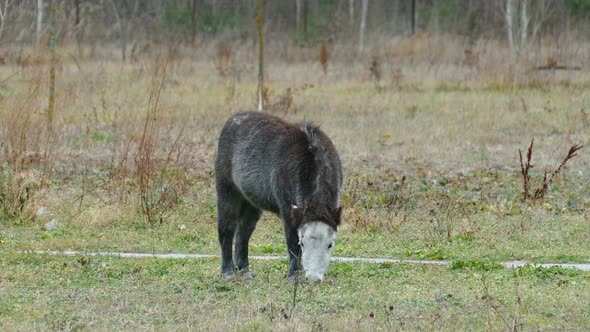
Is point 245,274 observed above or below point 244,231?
below

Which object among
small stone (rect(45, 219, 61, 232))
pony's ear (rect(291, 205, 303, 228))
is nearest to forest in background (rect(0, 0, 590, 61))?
small stone (rect(45, 219, 61, 232))

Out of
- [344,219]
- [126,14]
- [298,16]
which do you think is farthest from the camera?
[298,16]

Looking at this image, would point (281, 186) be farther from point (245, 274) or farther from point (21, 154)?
point (21, 154)

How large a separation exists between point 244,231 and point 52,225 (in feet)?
13.5

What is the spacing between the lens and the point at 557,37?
34.9 metres

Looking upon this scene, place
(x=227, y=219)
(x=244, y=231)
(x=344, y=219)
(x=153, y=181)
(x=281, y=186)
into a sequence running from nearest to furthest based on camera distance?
(x=281, y=186)
(x=227, y=219)
(x=244, y=231)
(x=344, y=219)
(x=153, y=181)

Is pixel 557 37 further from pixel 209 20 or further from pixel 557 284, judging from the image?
pixel 557 284

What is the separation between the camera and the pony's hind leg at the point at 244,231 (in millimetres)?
11148

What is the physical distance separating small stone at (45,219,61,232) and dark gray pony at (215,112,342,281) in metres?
3.93

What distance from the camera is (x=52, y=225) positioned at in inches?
555

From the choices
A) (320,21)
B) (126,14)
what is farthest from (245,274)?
(126,14)

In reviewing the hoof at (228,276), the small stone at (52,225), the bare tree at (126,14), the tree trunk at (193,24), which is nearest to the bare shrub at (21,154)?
the small stone at (52,225)

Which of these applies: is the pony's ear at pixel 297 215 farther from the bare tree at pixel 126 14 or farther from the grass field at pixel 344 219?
the bare tree at pixel 126 14

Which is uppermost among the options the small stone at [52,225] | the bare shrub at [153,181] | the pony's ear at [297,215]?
the pony's ear at [297,215]
